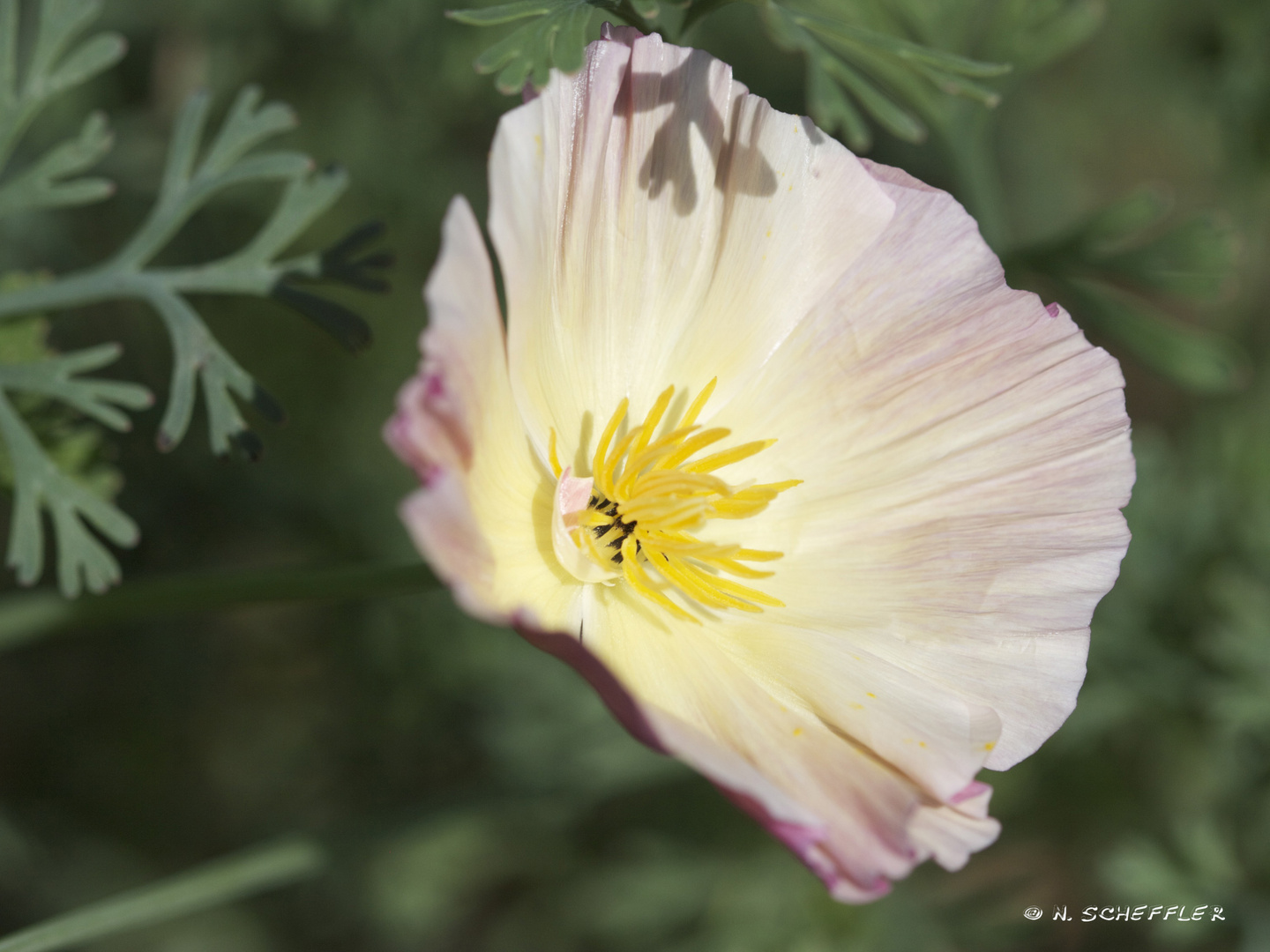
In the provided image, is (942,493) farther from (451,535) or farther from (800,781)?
(451,535)

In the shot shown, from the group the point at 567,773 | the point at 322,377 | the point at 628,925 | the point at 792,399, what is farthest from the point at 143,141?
the point at 628,925

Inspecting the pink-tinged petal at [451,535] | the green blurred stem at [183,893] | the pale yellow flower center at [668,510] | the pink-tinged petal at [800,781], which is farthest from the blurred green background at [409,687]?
the pink-tinged petal at [451,535]

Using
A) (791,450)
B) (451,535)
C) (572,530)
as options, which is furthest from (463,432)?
(791,450)

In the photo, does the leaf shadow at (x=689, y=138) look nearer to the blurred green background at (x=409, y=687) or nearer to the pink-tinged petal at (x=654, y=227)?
the pink-tinged petal at (x=654, y=227)

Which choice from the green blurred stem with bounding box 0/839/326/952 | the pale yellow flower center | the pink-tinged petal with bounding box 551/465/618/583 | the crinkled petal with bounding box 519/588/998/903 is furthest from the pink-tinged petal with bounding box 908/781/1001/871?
the green blurred stem with bounding box 0/839/326/952

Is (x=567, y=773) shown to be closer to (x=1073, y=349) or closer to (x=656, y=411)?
(x=656, y=411)

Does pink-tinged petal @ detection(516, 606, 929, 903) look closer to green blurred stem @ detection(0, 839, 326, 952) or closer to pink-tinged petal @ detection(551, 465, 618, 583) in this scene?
pink-tinged petal @ detection(551, 465, 618, 583)
